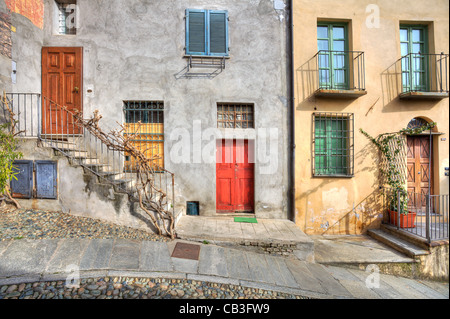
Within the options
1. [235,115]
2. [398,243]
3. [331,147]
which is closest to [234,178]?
[235,115]

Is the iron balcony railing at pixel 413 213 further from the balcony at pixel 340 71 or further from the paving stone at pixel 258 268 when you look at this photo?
the paving stone at pixel 258 268

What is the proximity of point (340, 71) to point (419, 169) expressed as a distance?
3.61 metres

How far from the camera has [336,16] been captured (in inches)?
240

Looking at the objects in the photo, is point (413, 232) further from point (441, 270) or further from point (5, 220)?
point (5, 220)

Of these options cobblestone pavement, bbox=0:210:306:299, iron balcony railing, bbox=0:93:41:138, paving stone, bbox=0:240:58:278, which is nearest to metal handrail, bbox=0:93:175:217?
iron balcony railing, bbox=0:93:41:138

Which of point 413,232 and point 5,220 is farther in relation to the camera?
point 413,232

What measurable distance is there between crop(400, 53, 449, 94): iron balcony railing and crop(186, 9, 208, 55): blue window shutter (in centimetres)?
558

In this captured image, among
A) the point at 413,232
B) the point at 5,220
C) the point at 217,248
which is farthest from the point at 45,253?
the point at 413,232

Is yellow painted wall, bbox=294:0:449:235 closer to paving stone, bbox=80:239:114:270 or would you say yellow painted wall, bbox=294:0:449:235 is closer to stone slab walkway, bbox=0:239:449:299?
stone slab walkway, bbox=0:239:449:299

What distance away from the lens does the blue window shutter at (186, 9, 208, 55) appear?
5.88m

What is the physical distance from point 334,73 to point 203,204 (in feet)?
17.3

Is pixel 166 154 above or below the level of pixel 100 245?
above

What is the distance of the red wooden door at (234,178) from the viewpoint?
5.98 metres

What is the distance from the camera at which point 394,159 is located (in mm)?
6023
